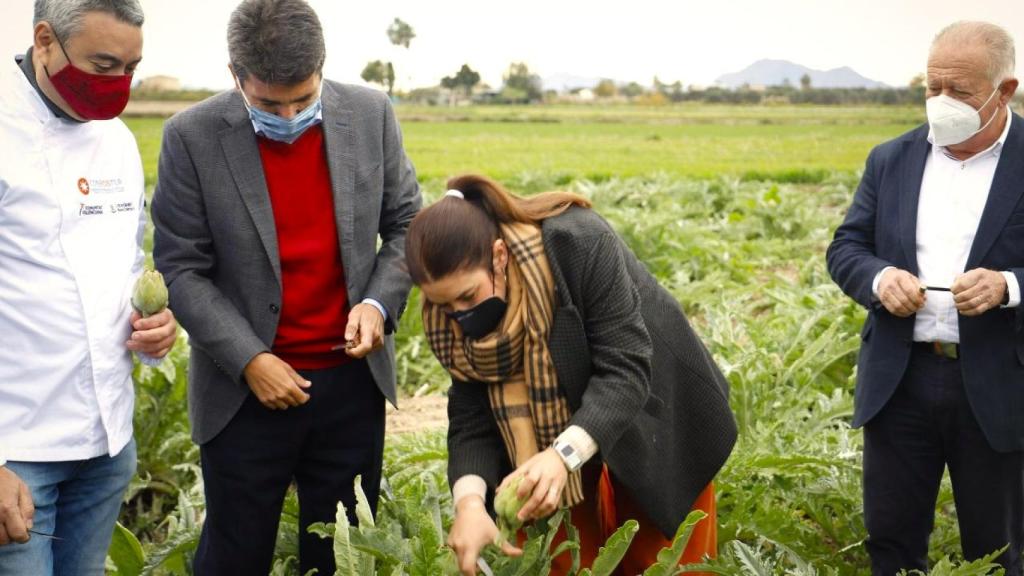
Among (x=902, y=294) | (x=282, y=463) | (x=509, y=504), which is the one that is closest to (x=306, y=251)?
(x=282, y=463)

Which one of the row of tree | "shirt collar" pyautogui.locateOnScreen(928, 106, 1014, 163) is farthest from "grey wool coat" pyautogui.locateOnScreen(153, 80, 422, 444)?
the row of tree

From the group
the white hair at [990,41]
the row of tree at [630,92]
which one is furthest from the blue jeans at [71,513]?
the row of tree at [630,92]

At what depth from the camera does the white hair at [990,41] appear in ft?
8.64

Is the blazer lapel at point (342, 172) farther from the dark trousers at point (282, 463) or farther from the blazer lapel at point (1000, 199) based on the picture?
the blazer lapel at point (1000, 199)

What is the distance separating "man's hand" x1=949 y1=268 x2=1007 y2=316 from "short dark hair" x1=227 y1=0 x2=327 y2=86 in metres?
1.64

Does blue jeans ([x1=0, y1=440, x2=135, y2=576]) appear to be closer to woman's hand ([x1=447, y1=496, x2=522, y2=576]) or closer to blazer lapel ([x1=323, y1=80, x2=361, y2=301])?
blazer lapel ([x1=323, y1=80, x2=361, y2=301])

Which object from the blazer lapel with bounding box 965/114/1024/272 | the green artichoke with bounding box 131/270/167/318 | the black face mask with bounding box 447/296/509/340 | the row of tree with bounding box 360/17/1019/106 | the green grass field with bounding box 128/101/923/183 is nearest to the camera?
the black face mask with bounding box 447/296/509/340

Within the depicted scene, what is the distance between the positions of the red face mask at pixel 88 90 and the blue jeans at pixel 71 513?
76 centimetres

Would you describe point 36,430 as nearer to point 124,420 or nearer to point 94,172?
point 124,420

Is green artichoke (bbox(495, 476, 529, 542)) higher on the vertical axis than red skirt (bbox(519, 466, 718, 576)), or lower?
higher

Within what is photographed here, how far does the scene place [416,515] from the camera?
2225 millimetres

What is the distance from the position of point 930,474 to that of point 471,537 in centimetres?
141

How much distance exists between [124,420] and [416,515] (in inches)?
28.0

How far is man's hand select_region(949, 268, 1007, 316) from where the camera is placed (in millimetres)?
2520
